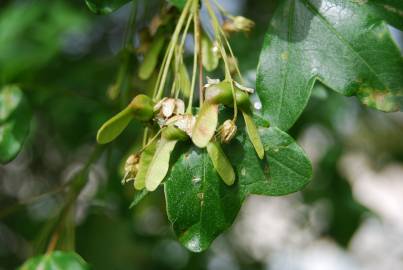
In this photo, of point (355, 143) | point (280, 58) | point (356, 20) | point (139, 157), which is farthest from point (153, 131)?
point (355, 143)

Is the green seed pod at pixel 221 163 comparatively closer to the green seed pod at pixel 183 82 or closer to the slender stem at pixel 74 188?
the green seed pod at pixel 183 82

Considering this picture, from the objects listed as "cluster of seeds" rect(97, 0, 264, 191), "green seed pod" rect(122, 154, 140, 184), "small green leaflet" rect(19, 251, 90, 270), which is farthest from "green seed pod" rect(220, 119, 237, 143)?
"small green leaflet" rect(19, 251, 90, 270)

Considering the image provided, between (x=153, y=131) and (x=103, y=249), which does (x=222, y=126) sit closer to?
(x=153, y=131)

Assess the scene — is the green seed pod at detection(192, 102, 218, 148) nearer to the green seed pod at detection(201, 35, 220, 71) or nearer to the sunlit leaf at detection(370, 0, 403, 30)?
the green seed pod at detection(201, 35, 220, 71)

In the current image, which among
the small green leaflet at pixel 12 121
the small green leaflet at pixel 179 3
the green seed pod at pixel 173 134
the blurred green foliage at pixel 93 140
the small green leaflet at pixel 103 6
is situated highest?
the small green leaflet at pixel 103 6

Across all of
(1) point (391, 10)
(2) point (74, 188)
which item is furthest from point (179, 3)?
(2) point (74, 188)

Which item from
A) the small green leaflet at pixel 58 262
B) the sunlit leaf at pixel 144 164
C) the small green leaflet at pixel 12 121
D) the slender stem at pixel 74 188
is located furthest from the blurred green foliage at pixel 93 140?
the sunlit leaf at pixel 144 164
